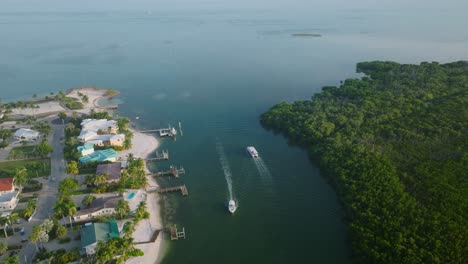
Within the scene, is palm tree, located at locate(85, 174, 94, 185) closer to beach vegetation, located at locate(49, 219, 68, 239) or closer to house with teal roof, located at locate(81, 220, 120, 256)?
beach vegetation, located at locate(49, 219, 68, 239)

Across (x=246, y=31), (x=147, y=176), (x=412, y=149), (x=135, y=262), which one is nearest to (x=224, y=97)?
(x=147, y=176)

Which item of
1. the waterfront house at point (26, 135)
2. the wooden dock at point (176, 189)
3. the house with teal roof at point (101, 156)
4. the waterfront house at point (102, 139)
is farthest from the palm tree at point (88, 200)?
the waterfront house at point (26, 135)

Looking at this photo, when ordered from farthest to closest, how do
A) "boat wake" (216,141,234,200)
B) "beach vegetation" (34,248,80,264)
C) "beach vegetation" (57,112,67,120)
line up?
"beach vegetation" (57,112,67,120) < "boat wake" (216,141,234,200) < "beach vegetation" (34,248,80,264)

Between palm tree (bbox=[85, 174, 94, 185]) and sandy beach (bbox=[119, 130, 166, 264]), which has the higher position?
palm tree (bbox=[85, 174, 94, 185])

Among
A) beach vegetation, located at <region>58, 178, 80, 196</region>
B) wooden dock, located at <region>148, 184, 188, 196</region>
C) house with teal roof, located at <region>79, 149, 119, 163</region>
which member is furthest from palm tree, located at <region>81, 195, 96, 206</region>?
house with teal roof, located at <region>79, 149, 119, 163</region>

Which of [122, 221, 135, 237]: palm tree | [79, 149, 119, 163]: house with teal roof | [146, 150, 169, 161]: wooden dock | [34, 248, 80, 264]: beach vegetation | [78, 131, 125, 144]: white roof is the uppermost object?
[78, 131, 125, 144]: white roof

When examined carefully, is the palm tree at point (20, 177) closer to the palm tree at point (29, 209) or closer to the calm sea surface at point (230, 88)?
the palm tree at point (29, 209)
